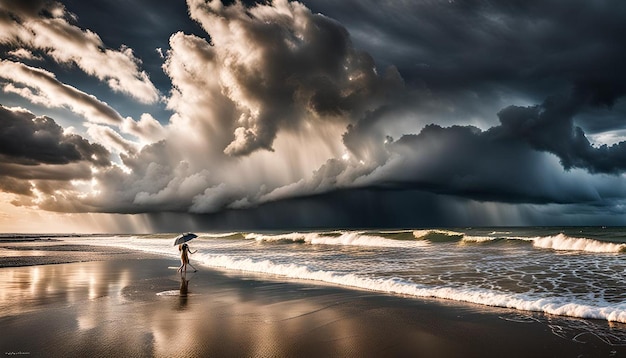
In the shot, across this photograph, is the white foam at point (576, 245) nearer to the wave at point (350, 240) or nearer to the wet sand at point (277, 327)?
the wave at point (350, 240)

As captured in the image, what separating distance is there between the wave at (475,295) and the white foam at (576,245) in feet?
82.8

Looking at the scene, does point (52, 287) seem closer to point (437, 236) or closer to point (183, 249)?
point (183, 249)

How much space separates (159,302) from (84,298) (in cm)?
323

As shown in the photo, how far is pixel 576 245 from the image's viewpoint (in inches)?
1325

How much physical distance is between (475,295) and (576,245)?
1104 inches

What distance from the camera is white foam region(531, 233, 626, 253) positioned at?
30922 mm

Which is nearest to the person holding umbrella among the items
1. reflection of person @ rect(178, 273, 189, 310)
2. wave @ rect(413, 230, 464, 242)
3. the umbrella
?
the umbrella

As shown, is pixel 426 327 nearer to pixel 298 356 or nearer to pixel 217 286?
pixel 298 356

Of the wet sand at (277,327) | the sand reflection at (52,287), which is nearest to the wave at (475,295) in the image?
the wet sand at (277,327)

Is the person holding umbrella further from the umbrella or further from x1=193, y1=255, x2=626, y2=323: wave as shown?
x1=193, y1=255, x2=626, y2=323: wave

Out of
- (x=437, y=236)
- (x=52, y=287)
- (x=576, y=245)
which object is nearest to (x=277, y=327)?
(x=52, y=287)

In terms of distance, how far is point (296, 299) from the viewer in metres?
13.5

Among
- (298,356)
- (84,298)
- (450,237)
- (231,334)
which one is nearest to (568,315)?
(298,356)

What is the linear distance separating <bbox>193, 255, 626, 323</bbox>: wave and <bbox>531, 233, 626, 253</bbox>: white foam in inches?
994
